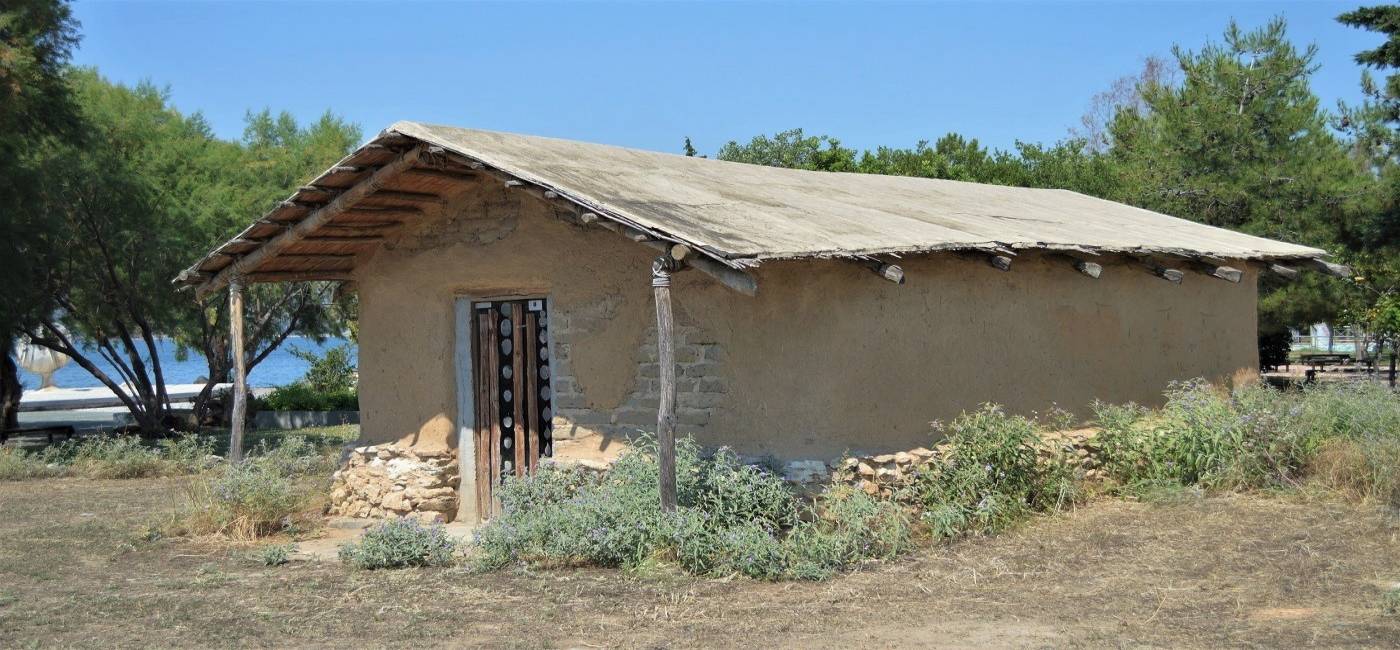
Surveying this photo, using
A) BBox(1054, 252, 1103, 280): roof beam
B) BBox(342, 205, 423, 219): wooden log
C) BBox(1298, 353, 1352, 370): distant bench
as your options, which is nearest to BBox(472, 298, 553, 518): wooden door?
BBox(342, 205, 423, 219): wooden log

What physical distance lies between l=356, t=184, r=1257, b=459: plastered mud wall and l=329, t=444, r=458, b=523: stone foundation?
171 millimetres

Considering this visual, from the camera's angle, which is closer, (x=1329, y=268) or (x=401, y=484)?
(x=401, y=484)

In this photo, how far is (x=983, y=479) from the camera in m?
9.02

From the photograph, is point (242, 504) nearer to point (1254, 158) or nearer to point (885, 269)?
point (885, 269)

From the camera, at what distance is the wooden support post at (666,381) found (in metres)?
7.82

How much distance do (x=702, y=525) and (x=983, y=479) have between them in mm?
2310

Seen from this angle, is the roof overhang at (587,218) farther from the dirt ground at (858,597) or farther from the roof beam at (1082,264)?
the dirt ground at (858,597)

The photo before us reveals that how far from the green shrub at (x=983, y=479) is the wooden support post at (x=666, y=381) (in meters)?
1.81

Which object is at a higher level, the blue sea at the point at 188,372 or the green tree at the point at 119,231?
the green tree at the point at 119,231

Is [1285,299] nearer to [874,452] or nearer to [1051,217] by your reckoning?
[1051,217]

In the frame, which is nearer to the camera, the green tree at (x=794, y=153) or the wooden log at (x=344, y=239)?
the wooden log at (x=344, y=239)

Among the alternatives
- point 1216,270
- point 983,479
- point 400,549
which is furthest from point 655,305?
point 1216,270

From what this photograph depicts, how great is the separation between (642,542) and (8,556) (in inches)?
192

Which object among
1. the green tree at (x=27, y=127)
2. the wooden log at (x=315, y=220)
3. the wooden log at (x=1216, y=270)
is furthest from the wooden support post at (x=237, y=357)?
the wooden log at (x=1216, y=270)
